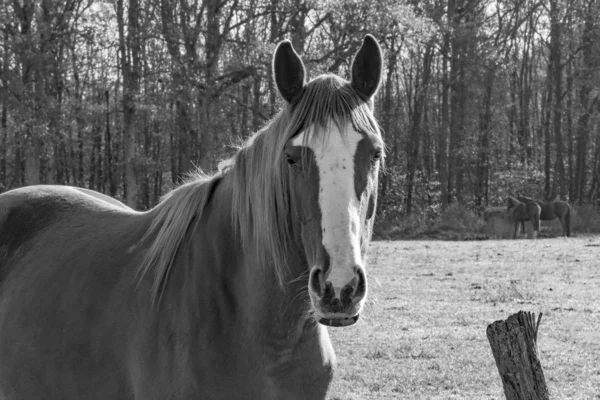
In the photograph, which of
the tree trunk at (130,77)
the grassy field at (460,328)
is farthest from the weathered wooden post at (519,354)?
the tree trunk at (130,77)

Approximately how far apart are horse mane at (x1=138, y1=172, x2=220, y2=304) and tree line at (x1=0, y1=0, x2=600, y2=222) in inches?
523

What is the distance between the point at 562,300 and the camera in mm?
9359

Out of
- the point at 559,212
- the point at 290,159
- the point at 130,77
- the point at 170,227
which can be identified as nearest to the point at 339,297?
the point at 290,159

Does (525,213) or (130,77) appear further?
(525,213)

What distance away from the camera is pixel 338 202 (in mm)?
2135

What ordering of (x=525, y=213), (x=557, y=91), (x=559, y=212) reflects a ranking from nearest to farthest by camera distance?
(x=525, y=213)
(x=559, y=212)
(x=557, y=91)

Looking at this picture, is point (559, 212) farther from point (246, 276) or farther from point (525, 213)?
point (246, 276)

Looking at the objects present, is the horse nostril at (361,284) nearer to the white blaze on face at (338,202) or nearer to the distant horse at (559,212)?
the white blaze on face at (338,202)

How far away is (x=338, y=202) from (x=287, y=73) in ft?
1.93

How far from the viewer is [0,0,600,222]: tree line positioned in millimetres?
19766

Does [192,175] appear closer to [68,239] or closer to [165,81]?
[68,239]

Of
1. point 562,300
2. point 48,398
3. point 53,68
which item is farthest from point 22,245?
point 53,68

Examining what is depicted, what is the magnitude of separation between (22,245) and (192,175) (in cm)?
110

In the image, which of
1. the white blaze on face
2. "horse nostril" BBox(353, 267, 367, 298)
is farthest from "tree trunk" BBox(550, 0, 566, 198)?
"horse nostril" BBox(353, 267, 367, 298)
